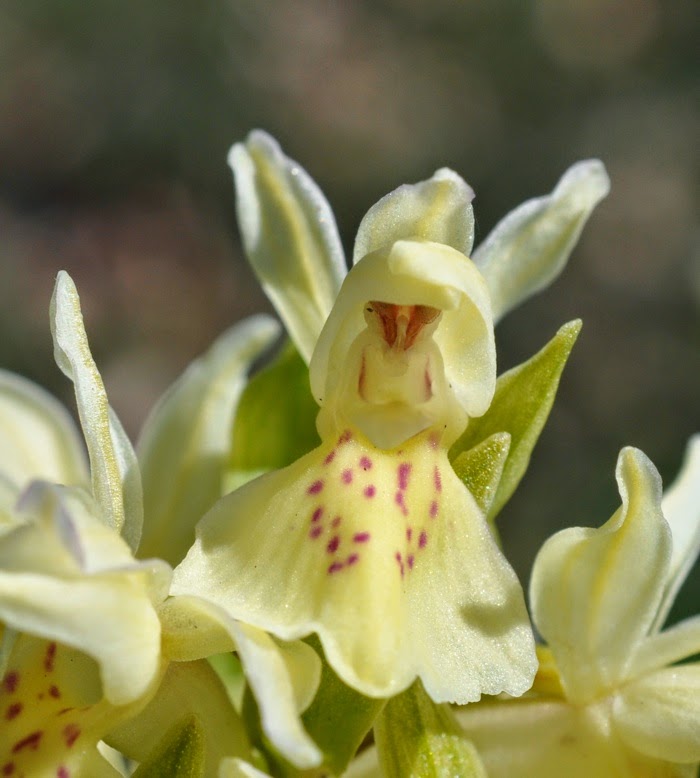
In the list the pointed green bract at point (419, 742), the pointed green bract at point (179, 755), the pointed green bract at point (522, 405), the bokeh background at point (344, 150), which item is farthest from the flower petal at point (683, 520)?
the bokeh background at point (344, 150)

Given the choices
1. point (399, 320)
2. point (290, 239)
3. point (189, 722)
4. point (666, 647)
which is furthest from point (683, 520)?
point (189, 722)

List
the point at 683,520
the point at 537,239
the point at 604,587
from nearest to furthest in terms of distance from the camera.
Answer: the point at 604,587 < the point at 537,239 < the point at 683,520

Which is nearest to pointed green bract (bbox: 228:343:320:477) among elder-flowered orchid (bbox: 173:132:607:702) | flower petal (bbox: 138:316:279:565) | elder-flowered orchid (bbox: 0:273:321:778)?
flower petal (bbox: 138:316:279:565)

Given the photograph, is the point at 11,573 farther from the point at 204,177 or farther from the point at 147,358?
the point at 204,177

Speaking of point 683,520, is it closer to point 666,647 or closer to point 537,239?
point 666,647

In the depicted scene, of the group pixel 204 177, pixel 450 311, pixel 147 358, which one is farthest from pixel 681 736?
pixel 204 177

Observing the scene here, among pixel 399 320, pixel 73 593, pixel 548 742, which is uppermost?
pixel 399 320

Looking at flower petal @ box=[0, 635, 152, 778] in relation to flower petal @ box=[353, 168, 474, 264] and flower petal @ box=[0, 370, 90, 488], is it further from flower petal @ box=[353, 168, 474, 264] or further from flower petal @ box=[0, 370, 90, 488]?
flower petal @ box=[0, 370, 90, 488]
